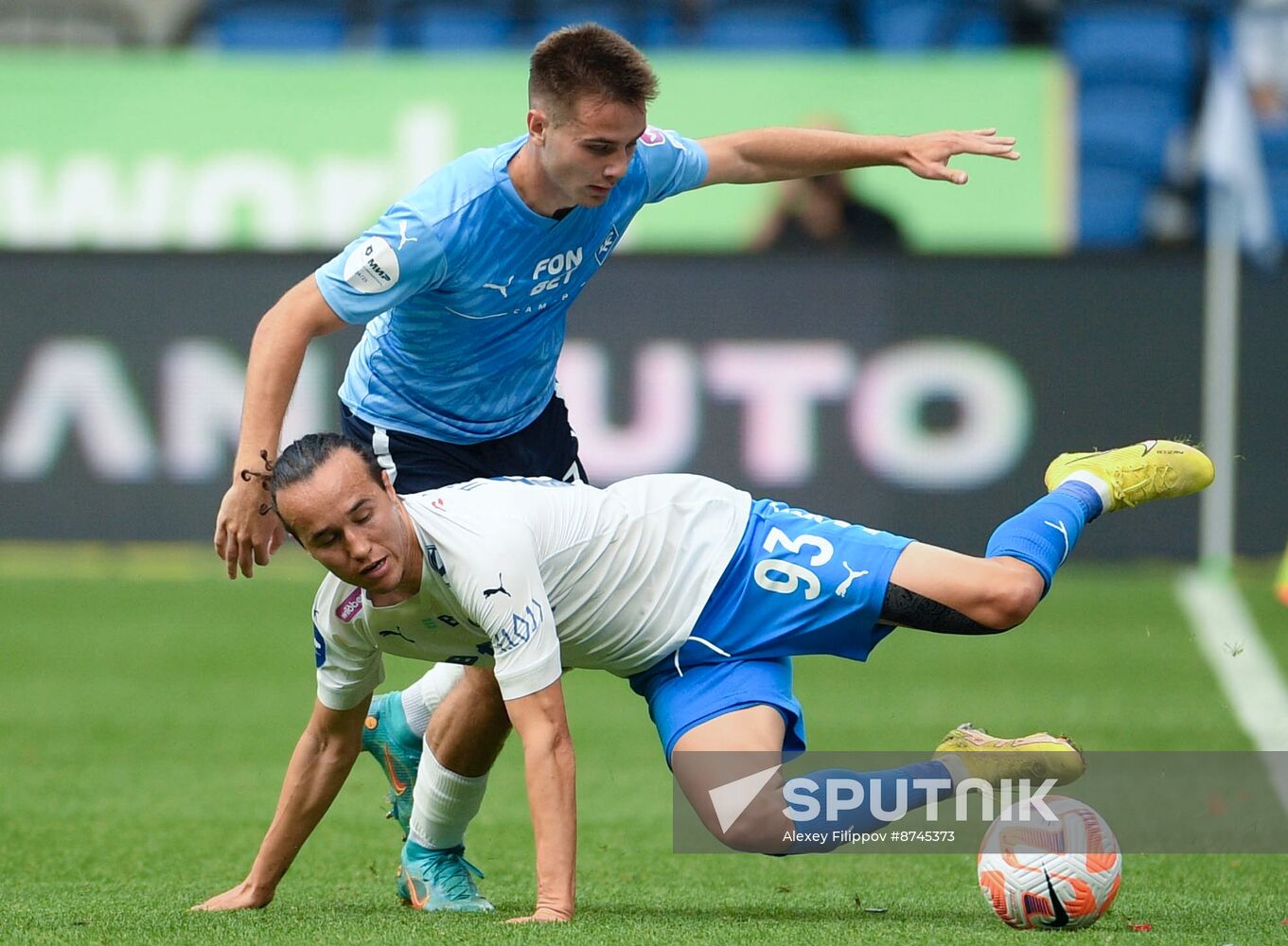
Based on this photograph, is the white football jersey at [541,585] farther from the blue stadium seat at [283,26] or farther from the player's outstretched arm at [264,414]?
the blue stadium seat at [283,26]

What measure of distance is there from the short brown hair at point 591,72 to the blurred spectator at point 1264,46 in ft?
35.3

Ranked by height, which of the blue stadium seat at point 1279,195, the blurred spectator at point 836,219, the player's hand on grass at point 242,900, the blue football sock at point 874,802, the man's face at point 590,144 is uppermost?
the man's face at point 590,144

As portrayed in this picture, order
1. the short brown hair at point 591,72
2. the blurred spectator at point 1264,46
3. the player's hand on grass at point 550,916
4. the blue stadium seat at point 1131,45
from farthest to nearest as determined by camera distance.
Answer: the blurred spectator at point 1264,46, the blue stadium seat at point 1131,45, the short brown hair at point 591,72, the player's hand on grass at point 550,916

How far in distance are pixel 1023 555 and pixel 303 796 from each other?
6.83 feet

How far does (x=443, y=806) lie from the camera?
5902mm

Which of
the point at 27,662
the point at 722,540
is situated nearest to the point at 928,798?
the point at 722,540

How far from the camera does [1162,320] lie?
12234 mm

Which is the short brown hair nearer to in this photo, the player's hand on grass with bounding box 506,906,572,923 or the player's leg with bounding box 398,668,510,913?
the player's leg with bounding box 398,668,510,913

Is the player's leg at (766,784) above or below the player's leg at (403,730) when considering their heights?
above

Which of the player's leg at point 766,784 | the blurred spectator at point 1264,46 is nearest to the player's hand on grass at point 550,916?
the player's leg at point 766,784

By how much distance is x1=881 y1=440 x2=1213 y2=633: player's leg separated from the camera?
5.61m

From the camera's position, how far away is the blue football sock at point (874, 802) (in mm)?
5305

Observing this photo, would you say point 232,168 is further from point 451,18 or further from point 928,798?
point 928,798

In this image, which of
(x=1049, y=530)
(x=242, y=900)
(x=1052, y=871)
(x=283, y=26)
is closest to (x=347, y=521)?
(x=242, y=900)
